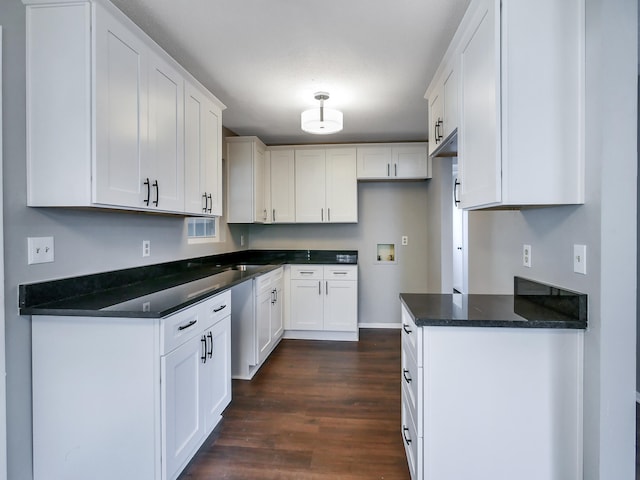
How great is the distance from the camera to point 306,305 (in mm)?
3949

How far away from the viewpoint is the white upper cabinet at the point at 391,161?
13.3 ft

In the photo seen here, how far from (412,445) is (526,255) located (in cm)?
113

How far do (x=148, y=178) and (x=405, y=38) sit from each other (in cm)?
171

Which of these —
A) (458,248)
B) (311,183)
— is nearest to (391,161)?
(311,183)

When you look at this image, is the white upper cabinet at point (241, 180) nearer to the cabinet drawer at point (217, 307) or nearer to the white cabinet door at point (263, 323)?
the white cabinet door at point (263, 323)

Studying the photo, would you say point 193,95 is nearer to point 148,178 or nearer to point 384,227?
point 148,178

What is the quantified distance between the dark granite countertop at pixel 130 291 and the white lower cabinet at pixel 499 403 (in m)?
1.22

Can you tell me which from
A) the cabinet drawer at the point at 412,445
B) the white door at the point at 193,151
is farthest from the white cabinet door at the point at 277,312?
the cabinet drawer at the point at 412,445

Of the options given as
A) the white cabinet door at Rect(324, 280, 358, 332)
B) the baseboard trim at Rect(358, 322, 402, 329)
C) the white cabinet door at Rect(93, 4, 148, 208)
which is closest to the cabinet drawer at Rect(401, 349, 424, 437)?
the white cabinet door at Rect(93, 4, 148, 208)

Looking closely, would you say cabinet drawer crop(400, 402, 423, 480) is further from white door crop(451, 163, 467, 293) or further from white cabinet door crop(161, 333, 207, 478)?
white door crop(451, 163, 467, 293)

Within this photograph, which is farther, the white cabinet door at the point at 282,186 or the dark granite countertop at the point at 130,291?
the white cabinet door at the point at 282,186

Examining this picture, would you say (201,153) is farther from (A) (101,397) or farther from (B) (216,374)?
(A) (101,397)

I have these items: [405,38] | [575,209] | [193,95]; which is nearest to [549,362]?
[575,209]

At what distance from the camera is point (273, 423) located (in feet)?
7.30
